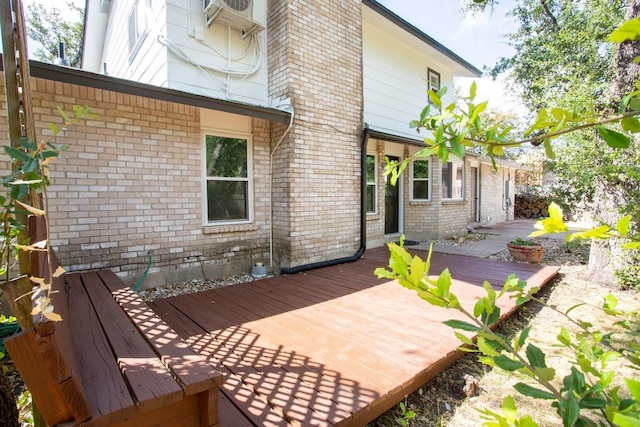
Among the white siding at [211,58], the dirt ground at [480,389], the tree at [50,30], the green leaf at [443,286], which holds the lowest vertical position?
the dirt ground at [480,389]

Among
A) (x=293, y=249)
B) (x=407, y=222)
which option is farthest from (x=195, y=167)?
(x=407, y=222)

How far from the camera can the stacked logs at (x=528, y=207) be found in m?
17.0

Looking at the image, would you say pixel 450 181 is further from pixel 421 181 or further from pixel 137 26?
pixel 137 26

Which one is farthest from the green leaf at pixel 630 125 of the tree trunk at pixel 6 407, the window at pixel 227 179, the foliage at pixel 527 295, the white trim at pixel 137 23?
the white trim at pixel 137 23

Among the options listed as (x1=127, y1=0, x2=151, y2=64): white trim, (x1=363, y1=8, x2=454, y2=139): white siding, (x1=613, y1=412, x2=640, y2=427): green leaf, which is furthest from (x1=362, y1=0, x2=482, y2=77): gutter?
(x1=613, y1=412, x2=640, y2=427): green leaf

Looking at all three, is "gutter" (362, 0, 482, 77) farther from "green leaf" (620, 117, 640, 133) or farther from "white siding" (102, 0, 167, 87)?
"green leaf" (620, 117, 640, 133)

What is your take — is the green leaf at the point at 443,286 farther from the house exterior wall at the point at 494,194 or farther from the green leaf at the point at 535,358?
the house exterior wall at the point at 494,194

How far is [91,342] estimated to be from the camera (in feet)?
6.75

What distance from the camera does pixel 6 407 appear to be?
1.72 m

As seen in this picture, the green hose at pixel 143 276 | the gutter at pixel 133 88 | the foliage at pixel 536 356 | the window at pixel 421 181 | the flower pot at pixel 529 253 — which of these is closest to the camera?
the foliage at pixel 536 356

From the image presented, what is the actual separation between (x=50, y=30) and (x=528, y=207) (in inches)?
1058

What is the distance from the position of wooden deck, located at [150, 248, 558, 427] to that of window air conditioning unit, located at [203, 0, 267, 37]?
4255 millimetres

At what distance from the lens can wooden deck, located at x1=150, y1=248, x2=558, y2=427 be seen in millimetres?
2168

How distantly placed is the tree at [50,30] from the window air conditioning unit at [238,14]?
15.7 meters
